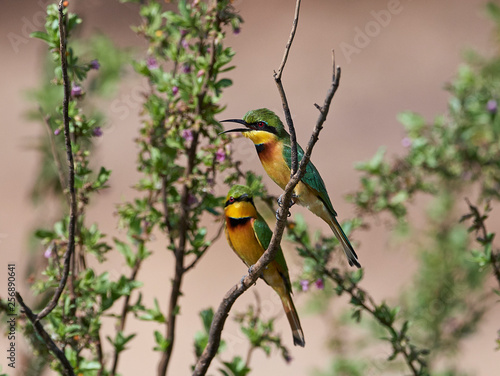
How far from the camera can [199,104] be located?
1.52 m

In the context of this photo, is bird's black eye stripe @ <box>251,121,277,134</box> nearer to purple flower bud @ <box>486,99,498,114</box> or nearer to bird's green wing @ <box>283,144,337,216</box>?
bird's green wing @ <box>283,144,337,216</box>

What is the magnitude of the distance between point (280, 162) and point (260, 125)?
0.31ft

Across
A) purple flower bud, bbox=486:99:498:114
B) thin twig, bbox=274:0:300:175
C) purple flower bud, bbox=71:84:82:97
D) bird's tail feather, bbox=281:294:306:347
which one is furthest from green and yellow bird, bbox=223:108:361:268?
purple flower bud, bbox=486:99:498:114

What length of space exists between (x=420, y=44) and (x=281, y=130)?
248 inches

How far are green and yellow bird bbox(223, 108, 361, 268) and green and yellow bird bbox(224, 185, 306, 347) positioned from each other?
3.9 inches

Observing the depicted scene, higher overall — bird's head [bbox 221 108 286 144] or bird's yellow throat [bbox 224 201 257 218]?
bird's head [bbox 221 108 286 144]

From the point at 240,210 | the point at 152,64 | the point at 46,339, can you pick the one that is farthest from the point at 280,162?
the point at 46,339

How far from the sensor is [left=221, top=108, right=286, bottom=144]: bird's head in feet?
4.63

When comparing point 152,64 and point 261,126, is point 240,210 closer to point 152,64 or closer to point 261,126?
point 261,126

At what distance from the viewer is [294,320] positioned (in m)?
1.62

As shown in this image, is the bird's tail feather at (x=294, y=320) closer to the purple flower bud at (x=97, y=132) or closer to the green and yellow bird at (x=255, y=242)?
the green and yellow bird at (x=255, y=242)

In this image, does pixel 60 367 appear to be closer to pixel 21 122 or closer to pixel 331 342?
pixel 331 342

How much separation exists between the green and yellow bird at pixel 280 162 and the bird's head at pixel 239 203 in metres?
0.08

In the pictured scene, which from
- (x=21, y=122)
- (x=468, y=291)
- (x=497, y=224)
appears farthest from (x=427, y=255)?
(x=21, y=122)
